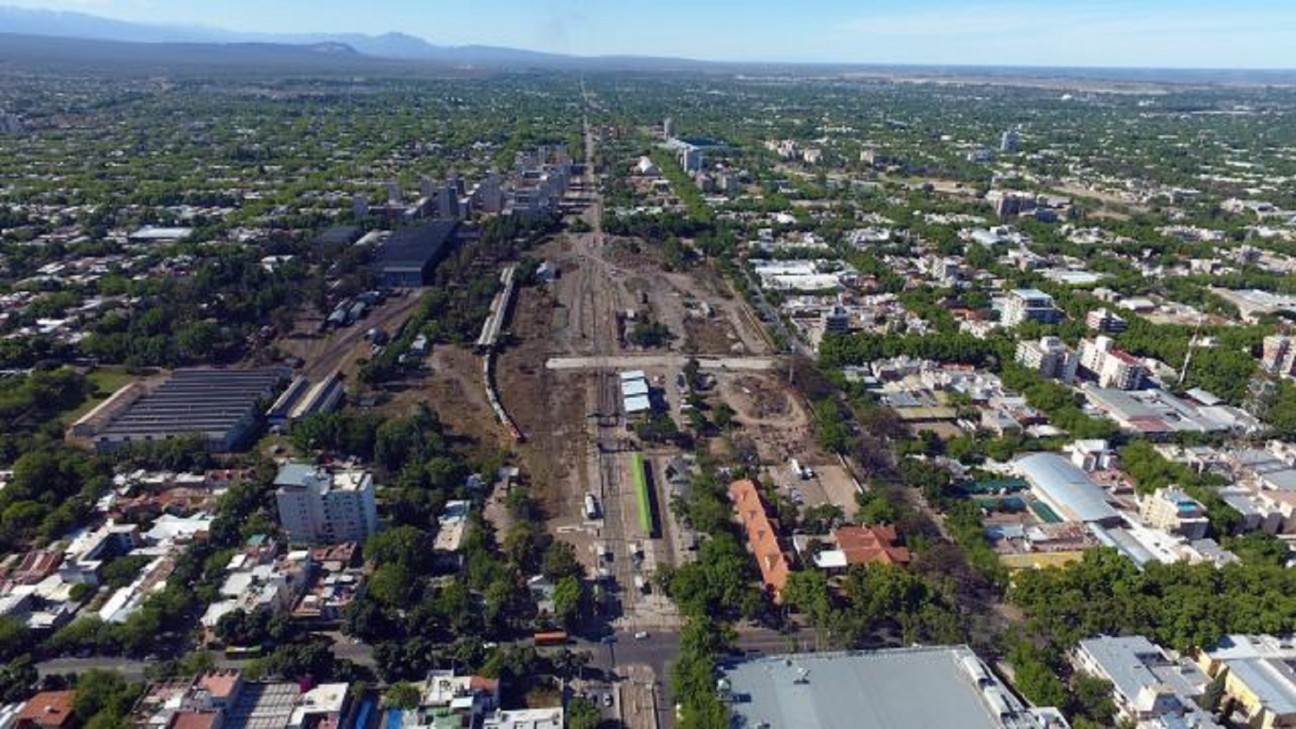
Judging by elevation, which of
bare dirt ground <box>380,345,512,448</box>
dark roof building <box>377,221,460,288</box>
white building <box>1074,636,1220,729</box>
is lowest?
bare dirt ground <box>380,345,512,448</box>

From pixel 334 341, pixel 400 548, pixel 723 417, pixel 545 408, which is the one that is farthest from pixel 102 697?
pixel 334 341

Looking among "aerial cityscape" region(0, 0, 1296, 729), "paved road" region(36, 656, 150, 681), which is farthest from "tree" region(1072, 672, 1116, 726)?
"paved road" region(36, 656, 150, 681)

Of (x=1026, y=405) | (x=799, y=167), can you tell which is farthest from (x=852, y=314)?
(x=799, y=167)

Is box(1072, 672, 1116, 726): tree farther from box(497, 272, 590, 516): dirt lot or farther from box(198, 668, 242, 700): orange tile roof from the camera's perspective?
box(198, 668, 242, 700): orange tile roof

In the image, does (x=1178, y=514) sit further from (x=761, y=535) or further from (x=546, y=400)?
(x=546, y=400)

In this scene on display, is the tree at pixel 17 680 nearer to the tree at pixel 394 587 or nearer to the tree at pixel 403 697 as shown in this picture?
the tree at pixel 394 587
